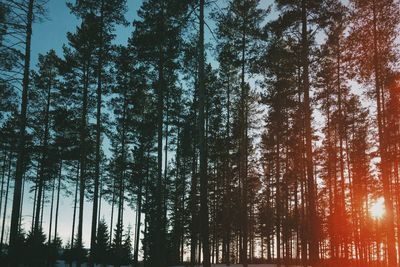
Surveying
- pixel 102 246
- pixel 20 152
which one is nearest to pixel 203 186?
pixel 20 152

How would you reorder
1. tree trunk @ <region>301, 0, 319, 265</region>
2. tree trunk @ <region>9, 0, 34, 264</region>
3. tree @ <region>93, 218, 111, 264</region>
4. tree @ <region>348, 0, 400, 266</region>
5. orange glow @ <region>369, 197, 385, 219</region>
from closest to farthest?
1. tree trunk @ <region>9, 0, 34, 264</region>
2. tree trunk @ <region>301, 0, 319, 265</region>
3. tree @ <region>348, 0, 400, 266</region>
4. tree @ <region>93, 218, 111, 264</region>
5. orange glow @ <region>369, 197, 385, 219</region>

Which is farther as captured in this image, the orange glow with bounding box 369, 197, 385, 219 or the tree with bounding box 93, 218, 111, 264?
the orange glow with bounding box 369, 197, 385, 219

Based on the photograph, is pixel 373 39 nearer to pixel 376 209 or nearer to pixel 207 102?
pixel 207 102

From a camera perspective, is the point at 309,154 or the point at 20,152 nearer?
the point at 20,152

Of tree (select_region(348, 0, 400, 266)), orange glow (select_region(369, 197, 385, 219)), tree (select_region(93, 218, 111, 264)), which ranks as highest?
tree (select_region(348, 0, 400, 266))

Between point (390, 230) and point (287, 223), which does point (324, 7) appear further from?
point (287, 223)

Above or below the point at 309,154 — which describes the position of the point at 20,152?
below

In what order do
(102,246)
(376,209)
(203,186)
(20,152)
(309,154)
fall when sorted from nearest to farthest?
(20,152) → (203,186) → (309,154) → (102,246) → (376,209)

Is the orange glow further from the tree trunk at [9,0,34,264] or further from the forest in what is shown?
the tree trunk at [9,0,34,264]

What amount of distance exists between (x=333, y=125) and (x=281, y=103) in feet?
20.1

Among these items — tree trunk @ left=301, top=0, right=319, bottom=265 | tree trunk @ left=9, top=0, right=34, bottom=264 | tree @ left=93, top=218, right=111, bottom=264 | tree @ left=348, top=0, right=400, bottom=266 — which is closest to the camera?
tree trunk @ left=9, top=0, right=34, bottom=264

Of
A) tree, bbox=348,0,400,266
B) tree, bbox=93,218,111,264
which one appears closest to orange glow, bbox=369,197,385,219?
tree, bbox=348,0,400,266

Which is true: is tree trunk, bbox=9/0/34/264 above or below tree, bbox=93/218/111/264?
above

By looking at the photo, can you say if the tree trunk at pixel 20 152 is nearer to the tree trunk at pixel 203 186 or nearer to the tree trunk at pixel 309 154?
the tree trunk at pixel 203 186
